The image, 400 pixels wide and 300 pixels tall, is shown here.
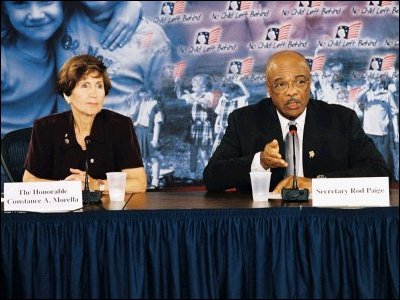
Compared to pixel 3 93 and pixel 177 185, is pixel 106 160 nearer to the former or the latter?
pixel 177 185

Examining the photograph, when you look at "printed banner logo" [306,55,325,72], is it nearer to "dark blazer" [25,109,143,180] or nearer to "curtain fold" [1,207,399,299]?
"dark blazer" [25,109,143,180]

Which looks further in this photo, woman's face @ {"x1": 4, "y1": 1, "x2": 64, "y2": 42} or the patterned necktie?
woman's face @ {"x1": 4, "y1": 1, "x2": 64, "y2": 42}

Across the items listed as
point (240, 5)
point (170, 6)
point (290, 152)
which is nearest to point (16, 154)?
point (290, 152)

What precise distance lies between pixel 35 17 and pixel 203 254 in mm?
3143

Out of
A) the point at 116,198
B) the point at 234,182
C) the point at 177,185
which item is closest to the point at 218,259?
the point at 116,198

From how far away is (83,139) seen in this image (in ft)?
12.1

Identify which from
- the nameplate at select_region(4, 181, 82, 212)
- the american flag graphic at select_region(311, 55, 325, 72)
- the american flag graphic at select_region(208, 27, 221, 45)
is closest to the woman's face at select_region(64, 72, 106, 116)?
the nameplate at select_region(4, 181, 82, 212)

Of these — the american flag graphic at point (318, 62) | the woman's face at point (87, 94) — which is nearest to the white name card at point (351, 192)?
the woman's face at point (87, 94)

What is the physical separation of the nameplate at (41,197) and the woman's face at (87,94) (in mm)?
1144

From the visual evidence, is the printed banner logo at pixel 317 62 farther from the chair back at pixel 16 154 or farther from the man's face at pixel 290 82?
the chair back at pixel 16 154

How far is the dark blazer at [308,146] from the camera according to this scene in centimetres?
334

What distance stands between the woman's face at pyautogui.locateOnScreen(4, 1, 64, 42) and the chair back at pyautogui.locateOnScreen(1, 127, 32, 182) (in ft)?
4.56

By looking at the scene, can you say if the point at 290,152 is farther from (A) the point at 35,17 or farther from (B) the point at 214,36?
(A) the point at 35,17

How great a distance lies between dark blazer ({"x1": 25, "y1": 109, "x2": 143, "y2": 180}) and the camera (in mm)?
3631
